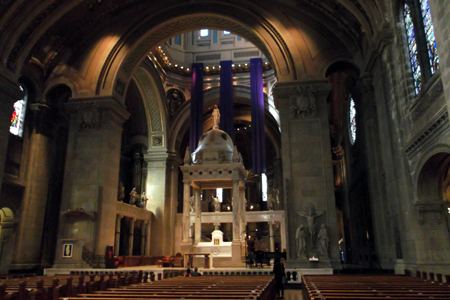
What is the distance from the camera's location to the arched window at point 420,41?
10836 millimetres

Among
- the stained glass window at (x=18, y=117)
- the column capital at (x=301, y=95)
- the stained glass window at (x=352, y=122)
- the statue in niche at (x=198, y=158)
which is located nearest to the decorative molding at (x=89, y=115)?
the stained glass window at (x=18, y=117)

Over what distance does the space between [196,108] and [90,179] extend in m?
9.88

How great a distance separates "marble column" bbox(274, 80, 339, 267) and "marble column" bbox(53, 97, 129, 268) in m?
8.49

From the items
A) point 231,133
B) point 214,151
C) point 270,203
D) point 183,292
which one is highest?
point 231,133

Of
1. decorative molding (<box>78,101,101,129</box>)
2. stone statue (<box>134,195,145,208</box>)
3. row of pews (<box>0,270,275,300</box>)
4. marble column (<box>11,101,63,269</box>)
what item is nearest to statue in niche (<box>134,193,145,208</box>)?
stone statue (<box>134,195,145,208</box>)

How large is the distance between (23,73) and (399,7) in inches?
652

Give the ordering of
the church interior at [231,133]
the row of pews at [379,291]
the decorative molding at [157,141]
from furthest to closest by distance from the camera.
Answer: the decorative molding at [157,141], the church interior at [231,133], the row of pews at [379,291]

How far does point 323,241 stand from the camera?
15766 millimetres

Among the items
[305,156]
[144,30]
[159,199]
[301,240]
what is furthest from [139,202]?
[301,240]

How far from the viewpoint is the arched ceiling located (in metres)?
16.9

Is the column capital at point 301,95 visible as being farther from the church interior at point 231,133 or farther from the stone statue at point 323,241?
the stone statue at point 323,241

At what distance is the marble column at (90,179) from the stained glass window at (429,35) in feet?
46.3

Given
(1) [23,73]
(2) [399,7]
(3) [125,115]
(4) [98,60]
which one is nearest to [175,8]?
(4) [98,60]

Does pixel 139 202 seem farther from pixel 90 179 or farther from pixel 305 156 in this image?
pixel 305 156
